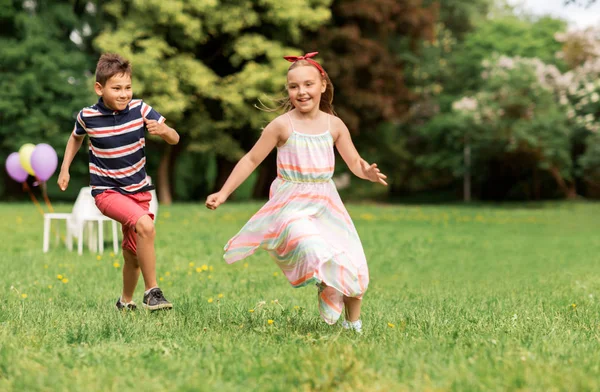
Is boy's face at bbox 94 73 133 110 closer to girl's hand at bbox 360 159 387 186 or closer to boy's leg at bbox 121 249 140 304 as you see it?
boy's leg at bbox 121 249 140 304

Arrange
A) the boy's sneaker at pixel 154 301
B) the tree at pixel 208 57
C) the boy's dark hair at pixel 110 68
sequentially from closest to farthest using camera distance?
the boy's dark hair at pixel 110 68
the boy's sneaker at pixel 154 301
the tree at pixel 208 57

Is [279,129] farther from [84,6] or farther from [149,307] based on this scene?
[84,6]

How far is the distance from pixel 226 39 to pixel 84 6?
6.40 m

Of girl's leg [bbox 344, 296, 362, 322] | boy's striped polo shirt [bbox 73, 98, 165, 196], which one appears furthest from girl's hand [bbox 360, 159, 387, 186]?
boy's striped polo shirt [bbox 73, 98, 165, 196]

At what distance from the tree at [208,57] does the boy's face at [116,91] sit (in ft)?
64.2

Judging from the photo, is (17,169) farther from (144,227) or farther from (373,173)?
(373,173)

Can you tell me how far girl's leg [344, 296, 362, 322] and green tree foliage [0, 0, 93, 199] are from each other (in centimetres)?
2375

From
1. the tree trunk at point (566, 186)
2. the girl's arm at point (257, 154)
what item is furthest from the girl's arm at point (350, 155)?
the tree trunk at point (566, 186)

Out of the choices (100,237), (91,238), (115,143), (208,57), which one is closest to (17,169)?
(91,238)

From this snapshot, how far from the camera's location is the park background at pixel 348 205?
4.13 m

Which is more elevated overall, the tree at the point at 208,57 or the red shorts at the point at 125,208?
the tree at the point at 208,57

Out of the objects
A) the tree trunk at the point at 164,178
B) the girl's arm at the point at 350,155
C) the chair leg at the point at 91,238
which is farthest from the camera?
the tree trunk at the point at 164,178

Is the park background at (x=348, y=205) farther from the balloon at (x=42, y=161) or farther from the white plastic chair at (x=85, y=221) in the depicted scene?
the balloon at (x=42, y=161)

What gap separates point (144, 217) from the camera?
19.5 ft
